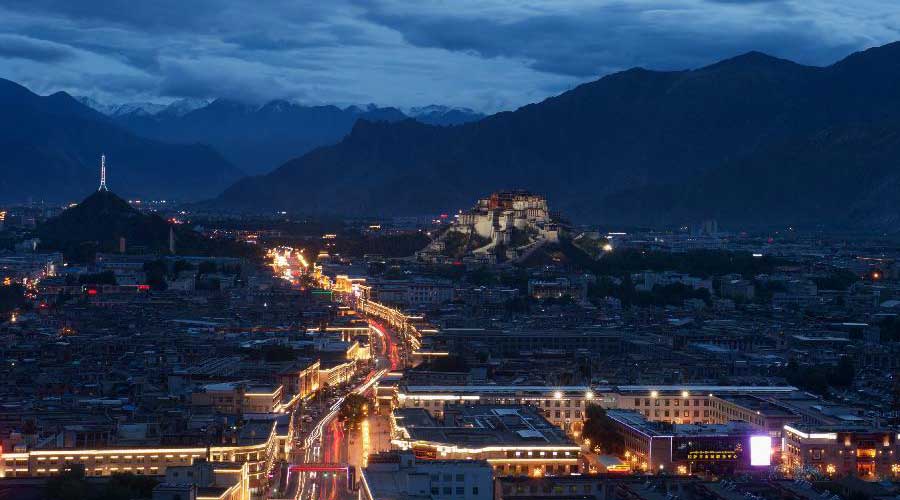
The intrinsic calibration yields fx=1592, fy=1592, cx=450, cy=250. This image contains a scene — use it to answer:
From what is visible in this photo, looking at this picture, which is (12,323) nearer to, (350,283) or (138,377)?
(138,377)

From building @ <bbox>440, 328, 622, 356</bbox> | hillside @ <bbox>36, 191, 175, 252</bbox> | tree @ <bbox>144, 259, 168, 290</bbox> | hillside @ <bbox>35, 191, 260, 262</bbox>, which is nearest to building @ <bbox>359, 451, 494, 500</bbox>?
building @ <bbox>440, 328, 622, 356</bbox>

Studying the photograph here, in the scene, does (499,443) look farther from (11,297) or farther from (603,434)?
(11,297)

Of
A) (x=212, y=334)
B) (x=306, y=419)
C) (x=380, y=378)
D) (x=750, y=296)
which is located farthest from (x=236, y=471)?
(x=750, y=296)

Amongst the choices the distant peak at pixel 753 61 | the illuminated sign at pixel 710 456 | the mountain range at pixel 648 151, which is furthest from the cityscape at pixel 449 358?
the distant peak at pixel 753 61

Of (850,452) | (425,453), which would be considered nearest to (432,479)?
(425,453)

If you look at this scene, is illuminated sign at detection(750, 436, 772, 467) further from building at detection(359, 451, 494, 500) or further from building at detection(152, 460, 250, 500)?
building at detection(152, 460, 250, 500)

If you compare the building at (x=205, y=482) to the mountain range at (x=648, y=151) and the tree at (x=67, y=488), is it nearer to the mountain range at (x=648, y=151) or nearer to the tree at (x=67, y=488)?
the tree at (x=67, y=488)
